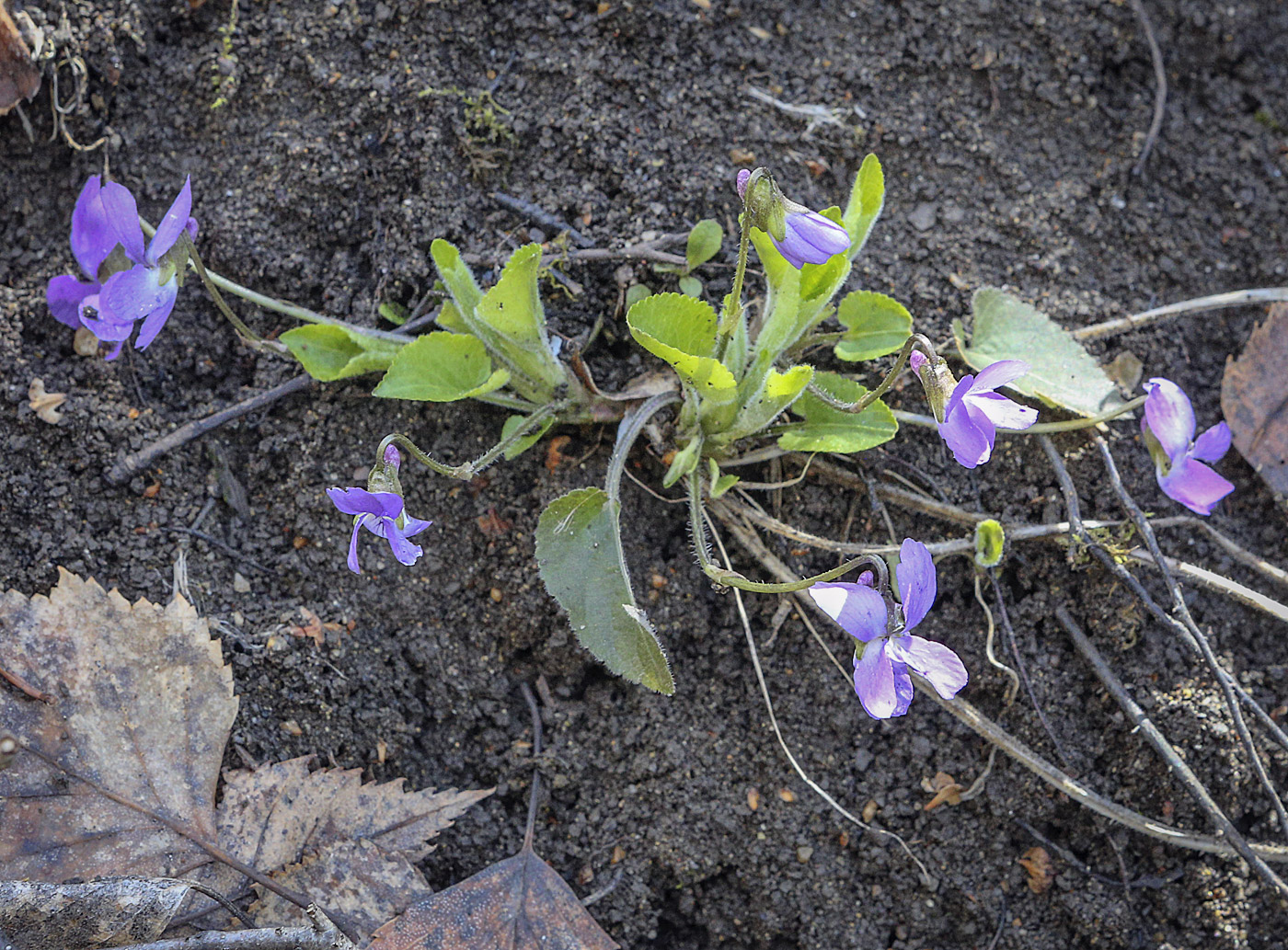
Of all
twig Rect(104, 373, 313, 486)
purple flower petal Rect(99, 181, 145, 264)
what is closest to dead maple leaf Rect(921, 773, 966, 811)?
twig Rect(104, 373, 313, 486)

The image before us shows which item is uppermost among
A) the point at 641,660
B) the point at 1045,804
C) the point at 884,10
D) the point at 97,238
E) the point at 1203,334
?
the point at 884,10

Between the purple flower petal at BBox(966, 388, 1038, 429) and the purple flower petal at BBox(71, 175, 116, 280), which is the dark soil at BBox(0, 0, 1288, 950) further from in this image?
the purple flower petal at BBox(966, 388, 1038, 429)

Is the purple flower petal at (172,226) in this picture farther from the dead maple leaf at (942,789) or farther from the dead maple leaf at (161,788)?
the dead maple leaf at (942,789)

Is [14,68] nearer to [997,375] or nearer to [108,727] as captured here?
[108,727]

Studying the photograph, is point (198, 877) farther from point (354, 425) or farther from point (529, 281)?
point (529, 281)

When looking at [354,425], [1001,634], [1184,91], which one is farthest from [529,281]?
[1184,91]

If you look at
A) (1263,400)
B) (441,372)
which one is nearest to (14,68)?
(441,372)
